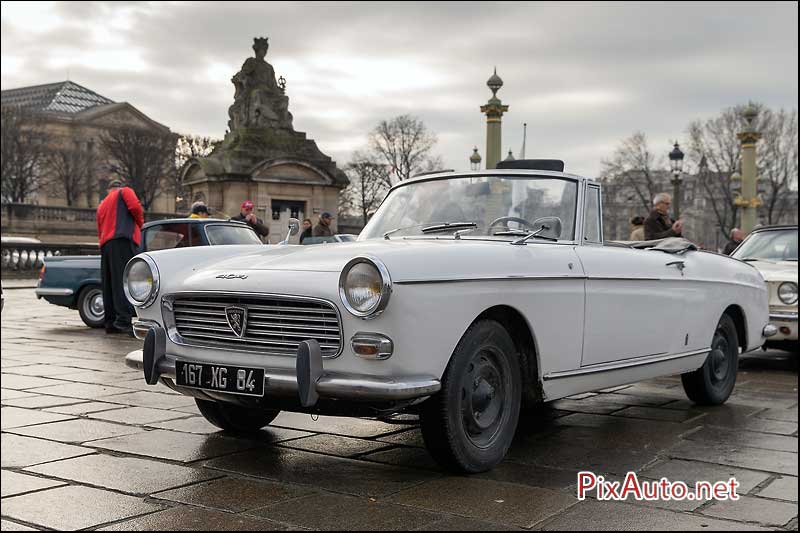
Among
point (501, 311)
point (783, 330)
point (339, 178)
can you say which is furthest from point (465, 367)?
point (339, 178)

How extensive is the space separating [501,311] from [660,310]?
1823 mm

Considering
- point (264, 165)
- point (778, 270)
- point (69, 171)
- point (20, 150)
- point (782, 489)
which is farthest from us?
point (69, 171)

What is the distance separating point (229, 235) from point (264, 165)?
1917cm

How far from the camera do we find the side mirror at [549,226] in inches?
228

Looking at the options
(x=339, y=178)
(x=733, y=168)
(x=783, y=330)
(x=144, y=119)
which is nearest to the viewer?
(x=783, y=330)

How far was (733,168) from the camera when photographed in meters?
62.9

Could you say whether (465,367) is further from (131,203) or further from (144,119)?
(144,119)

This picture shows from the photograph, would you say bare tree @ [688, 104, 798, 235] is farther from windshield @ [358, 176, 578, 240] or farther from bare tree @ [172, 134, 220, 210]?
windshield @ [358, 176, 578, 240]

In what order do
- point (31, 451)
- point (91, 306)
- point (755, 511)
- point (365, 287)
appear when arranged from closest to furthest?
point (755, 511)
point (365, 287)
point (31, 451)
point (91, 306)

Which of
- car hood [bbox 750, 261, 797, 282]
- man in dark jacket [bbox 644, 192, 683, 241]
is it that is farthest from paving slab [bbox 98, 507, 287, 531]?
car hood [bbox 750, 261, 797, 282]

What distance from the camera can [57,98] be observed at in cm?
9938

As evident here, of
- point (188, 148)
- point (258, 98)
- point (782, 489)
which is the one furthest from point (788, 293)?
point (188, 148)

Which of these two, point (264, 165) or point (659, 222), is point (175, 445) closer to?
point (659, 222)

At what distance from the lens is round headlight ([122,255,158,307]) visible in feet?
17.2
